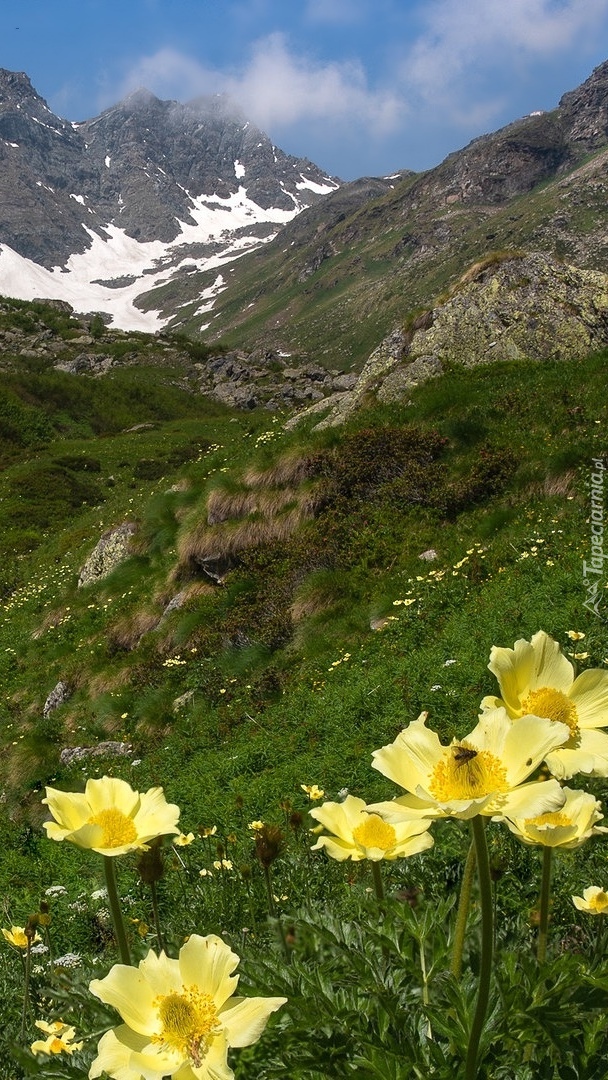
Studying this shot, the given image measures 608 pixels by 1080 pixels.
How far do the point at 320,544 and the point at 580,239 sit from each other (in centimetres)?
15257

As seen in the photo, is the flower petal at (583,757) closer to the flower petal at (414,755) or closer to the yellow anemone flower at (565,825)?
the yellow anemone flower at (565,825)

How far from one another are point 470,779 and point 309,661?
774 cm

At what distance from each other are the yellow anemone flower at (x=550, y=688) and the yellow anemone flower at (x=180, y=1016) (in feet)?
2.77

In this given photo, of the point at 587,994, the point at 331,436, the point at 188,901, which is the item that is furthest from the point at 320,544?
the point at 587,994

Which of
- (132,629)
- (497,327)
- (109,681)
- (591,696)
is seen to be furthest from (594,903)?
(497,327)

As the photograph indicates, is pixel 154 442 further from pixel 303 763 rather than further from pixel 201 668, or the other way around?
pixel 303 763

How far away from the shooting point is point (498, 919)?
2934 mm

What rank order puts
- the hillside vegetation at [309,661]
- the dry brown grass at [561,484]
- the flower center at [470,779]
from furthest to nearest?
the dry brown grass at [561,484] → the hillside vegetation at [309,661] → the flower center at [470,779]

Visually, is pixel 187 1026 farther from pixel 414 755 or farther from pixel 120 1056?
pixel 414 755

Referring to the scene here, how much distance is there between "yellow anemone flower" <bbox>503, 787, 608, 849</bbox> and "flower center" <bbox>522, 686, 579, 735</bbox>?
0.51 ft

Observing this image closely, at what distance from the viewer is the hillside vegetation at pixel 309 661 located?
277 centimetres

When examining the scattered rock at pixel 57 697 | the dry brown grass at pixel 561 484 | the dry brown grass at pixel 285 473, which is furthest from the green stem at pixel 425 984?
the scattered rock at pixel 57 697

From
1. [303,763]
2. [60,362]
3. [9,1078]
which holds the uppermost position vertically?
[60,362]

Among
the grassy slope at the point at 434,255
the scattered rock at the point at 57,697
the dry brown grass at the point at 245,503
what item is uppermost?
the grassy slope at the point at 434,255
